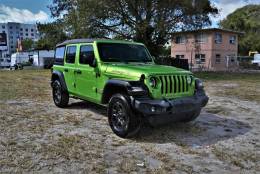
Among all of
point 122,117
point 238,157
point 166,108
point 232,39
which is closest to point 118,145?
point 122,117

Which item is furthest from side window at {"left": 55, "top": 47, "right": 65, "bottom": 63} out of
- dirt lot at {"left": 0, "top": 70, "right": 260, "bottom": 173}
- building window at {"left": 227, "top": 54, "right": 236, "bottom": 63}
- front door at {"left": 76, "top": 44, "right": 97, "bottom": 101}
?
building window at {"left": 227, "top": 54, "right": 236, "bottom": 63}

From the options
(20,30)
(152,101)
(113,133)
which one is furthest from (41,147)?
(20,30)

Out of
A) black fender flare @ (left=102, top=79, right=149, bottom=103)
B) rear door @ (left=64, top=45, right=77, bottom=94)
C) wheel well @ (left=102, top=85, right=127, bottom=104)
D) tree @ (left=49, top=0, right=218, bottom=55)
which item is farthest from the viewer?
tree @ (left=49, top=0, right=218, bottom=55)

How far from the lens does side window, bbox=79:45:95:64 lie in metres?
7.25

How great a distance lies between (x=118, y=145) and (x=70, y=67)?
337cm

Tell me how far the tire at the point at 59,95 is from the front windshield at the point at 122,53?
2.24m

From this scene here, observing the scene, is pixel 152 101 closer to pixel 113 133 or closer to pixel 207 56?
pixel 113 133

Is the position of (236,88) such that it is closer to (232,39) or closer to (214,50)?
(214,50)

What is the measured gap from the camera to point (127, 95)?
5949 mm

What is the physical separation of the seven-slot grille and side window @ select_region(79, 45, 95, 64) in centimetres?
204

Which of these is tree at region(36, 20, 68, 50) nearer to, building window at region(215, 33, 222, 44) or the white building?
building window at region(215, 33, 222, 44)

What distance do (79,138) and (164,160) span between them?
1840 millimetres

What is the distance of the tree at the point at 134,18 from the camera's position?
69.4ft

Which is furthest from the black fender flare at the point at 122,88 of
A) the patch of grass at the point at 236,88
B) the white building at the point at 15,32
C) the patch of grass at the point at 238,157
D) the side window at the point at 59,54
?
the white building at the point at 15,32
